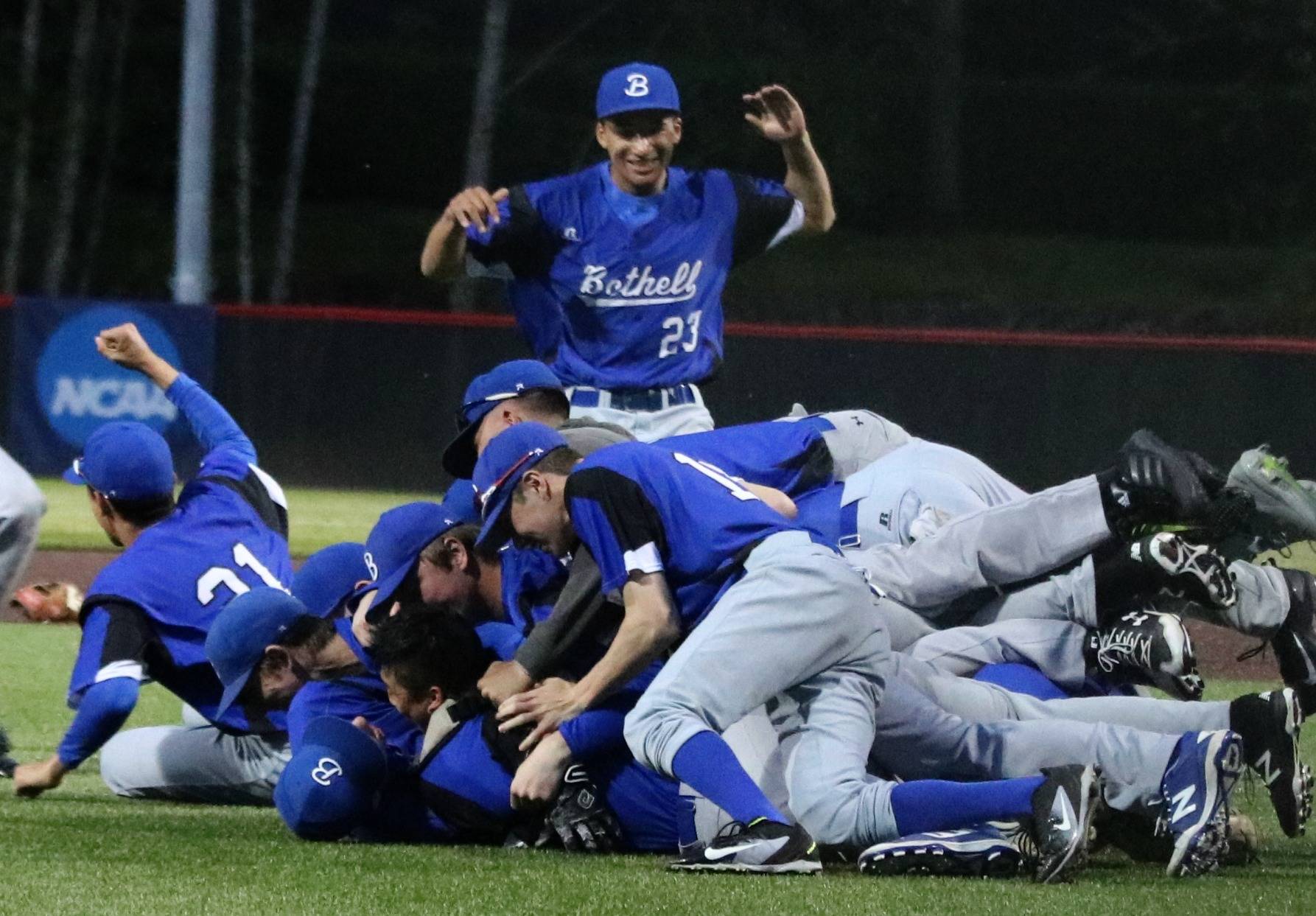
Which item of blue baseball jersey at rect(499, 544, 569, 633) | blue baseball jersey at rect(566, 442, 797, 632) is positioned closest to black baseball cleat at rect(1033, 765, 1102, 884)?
blue baseball jersey at rect(566, 442, 797, 632)

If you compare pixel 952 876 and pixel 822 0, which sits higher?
pixel 822 0

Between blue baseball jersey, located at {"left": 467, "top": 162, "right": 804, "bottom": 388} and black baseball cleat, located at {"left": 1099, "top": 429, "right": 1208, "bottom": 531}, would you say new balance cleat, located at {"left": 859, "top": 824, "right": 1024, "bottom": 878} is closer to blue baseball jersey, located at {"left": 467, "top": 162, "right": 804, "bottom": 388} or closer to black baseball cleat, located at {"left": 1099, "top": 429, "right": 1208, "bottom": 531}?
black baseball cleat, located at {"left": 1099, "top": 429, "right": 1208, "bottom": 531}

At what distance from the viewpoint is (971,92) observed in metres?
30.8

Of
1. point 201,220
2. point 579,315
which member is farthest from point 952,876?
point 201,220

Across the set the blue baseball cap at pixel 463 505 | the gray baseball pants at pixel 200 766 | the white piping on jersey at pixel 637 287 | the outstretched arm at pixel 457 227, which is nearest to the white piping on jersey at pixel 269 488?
the blue baseball cap at pixel 463 505

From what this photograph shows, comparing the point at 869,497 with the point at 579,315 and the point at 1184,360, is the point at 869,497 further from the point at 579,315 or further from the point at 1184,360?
the point at 1184,360

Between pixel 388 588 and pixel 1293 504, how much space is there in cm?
260

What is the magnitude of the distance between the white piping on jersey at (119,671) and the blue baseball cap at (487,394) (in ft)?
3.90

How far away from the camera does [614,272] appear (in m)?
7.36

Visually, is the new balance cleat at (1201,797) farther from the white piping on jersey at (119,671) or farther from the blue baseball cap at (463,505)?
the white piping on jersey at (119,671)

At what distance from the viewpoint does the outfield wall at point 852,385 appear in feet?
42.2

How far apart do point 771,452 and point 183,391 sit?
191 cm

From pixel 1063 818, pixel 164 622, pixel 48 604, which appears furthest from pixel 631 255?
pixel 48 604

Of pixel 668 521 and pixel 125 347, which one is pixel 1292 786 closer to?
pixel 668 521
